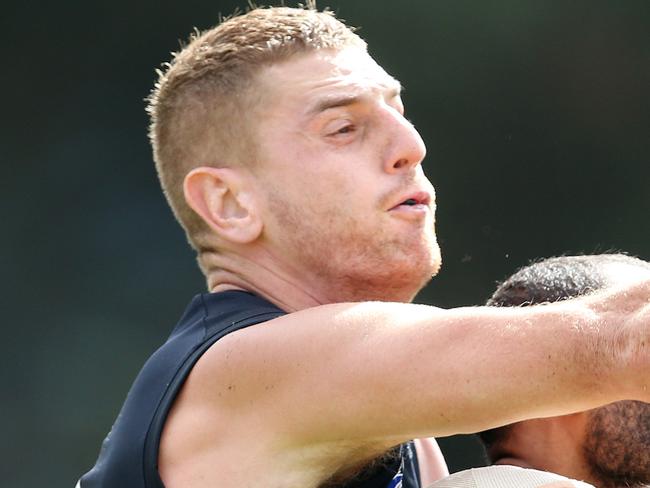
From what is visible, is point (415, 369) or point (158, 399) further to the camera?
point (158, 399)

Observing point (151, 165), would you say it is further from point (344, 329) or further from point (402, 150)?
point (344, 329)

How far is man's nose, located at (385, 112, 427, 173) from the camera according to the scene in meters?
2.85

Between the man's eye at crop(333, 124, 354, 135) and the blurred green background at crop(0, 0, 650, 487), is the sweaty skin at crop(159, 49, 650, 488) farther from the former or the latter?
→ the blurred green background at crop(0, 0, 650, 487)

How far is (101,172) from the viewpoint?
21.6 ft

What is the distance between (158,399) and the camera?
2584 mm

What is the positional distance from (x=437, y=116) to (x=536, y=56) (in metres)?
0.60

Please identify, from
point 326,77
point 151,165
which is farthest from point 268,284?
point 151,165

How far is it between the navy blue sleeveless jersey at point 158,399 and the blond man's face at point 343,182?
204 millimetres

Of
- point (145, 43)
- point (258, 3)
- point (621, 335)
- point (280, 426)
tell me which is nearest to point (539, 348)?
point (621, 335)

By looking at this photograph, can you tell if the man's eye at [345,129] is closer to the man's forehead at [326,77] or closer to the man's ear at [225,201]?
the man's forehead at [326,77]

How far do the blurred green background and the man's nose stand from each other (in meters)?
3.51

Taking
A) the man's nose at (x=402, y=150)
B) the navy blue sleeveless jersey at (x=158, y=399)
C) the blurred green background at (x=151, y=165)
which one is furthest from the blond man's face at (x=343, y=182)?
the blurred green background at (x=151, y=165)

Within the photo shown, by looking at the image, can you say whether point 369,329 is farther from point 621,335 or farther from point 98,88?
point 98,88

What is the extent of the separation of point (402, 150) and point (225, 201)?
0.45 meters
